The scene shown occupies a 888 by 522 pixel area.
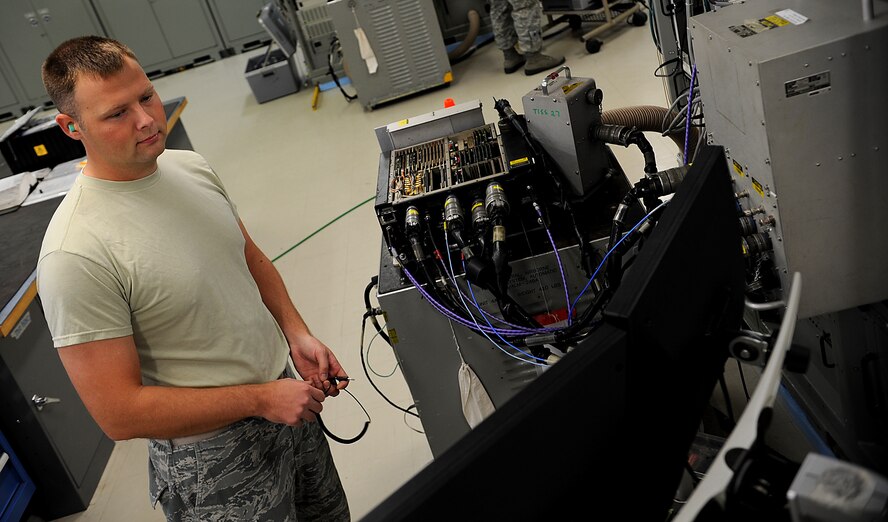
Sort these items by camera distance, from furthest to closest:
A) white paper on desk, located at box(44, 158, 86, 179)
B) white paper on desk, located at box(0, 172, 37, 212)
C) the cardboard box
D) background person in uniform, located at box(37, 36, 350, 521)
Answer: the cardboard box → white paper on desk, located at box(44, 158, 86, 179) → white paper on desk, located at box(0, 172, 37, 212) → background person in uniform, located at box(37, 36, 350, 521)

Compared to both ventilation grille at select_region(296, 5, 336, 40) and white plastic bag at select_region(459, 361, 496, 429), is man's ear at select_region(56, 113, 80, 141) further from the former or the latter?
ventilation grille at select_region(296, 5, 336, 40)

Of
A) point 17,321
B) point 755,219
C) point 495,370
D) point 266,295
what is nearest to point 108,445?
point 17,321

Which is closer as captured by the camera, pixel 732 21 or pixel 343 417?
pixel 732 21

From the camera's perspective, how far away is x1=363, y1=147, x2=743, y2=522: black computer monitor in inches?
28.9

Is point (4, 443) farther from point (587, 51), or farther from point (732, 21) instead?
point (587, 51)

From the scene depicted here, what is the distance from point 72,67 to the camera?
1.38m

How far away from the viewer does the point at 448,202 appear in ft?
6.33

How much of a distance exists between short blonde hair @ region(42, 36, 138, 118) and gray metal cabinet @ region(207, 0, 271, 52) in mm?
7338

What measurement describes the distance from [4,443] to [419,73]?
155 inches

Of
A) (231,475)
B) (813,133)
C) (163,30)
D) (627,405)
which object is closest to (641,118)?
(813,133)

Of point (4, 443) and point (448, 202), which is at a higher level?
point (448, 202)

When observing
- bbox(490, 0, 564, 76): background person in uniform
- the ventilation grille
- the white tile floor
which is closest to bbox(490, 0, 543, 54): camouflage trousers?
bbox(490, 0, 564, 76): background person in uniform

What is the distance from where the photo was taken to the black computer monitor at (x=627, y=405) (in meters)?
0.73

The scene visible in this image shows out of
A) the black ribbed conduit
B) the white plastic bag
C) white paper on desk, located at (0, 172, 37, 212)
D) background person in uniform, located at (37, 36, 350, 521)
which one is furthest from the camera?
white paper on desk, located at (0, 172, 37, 212)
